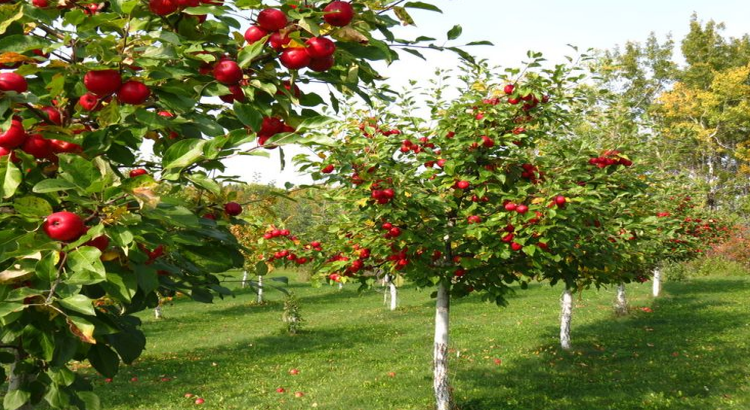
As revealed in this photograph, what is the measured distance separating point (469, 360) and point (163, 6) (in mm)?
10899

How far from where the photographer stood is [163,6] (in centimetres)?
182

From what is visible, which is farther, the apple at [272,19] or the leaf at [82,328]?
the apple at [272,19]

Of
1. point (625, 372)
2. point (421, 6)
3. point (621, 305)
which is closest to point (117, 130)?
point (421, 6)

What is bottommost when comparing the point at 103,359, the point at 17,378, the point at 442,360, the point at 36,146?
the point at 442,360

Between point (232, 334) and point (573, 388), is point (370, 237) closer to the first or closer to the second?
point (573, 388)

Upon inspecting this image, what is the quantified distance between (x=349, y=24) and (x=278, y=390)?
28.2ft

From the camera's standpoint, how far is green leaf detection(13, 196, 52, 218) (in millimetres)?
1528

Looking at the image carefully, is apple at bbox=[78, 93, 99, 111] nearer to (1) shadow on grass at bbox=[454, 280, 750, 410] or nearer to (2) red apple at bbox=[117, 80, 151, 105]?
(2) red apple at bbox=[117, 80, 151, 105]

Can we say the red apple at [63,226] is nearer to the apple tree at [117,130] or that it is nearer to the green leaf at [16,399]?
the apple tree at [117,130]

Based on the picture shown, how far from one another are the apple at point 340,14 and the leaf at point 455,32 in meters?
0.43

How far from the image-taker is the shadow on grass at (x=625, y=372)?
326 inches

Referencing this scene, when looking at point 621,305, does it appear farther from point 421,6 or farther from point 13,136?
point 13,136

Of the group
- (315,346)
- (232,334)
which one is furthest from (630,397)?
(232,334)

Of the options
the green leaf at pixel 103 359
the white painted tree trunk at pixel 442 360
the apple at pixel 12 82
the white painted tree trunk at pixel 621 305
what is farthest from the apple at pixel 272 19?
the white painted tree trunk at pixel 621 305
